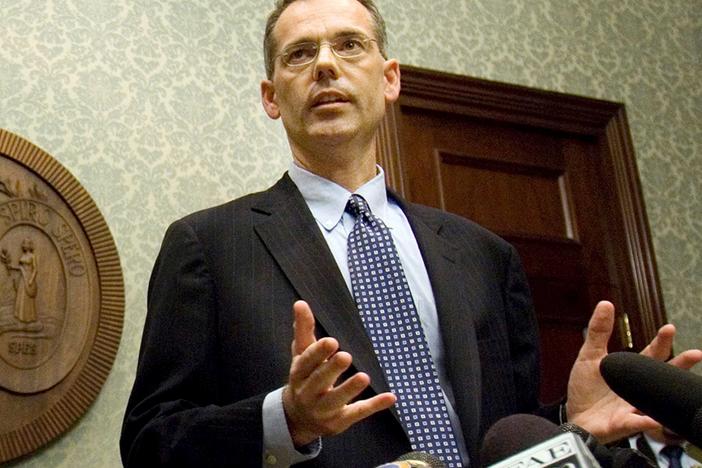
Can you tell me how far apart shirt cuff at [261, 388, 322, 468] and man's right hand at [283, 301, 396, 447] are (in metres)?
0.03

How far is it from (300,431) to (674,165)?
2633 millimetres

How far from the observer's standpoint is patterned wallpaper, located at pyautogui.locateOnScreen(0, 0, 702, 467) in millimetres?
2570

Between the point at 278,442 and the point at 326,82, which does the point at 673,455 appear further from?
the point at 326,82

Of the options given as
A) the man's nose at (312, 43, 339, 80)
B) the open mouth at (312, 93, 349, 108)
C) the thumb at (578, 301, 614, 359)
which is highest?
the man's nose at (312, 43, 339, 80)

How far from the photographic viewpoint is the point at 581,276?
3.29 meters

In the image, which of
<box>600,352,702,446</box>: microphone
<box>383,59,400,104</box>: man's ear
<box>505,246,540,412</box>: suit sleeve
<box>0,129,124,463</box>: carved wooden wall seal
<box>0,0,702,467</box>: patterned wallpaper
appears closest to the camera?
<box>600,352,702,446</box>: microphone

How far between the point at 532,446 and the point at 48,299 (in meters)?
1.92

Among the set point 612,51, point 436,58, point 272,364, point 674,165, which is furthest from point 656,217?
point 272,364

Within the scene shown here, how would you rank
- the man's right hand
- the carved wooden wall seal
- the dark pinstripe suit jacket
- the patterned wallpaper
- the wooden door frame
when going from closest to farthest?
the man's right hand
the dark pinstripe suit jacket
the carved wooden wall seal
the patterned wallpaper
the wooden door frame

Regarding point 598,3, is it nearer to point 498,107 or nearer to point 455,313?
point 498,107

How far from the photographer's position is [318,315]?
4.83 feet

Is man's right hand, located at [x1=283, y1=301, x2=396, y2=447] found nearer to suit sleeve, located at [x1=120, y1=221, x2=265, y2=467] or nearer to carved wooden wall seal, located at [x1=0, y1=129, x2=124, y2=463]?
suit sleeve, located at [x1=120, y1=221, x2=265, y2=467]

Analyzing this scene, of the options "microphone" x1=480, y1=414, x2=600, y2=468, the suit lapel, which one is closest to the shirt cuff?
the suit lapel

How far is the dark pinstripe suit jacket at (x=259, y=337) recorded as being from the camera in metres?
1.36
